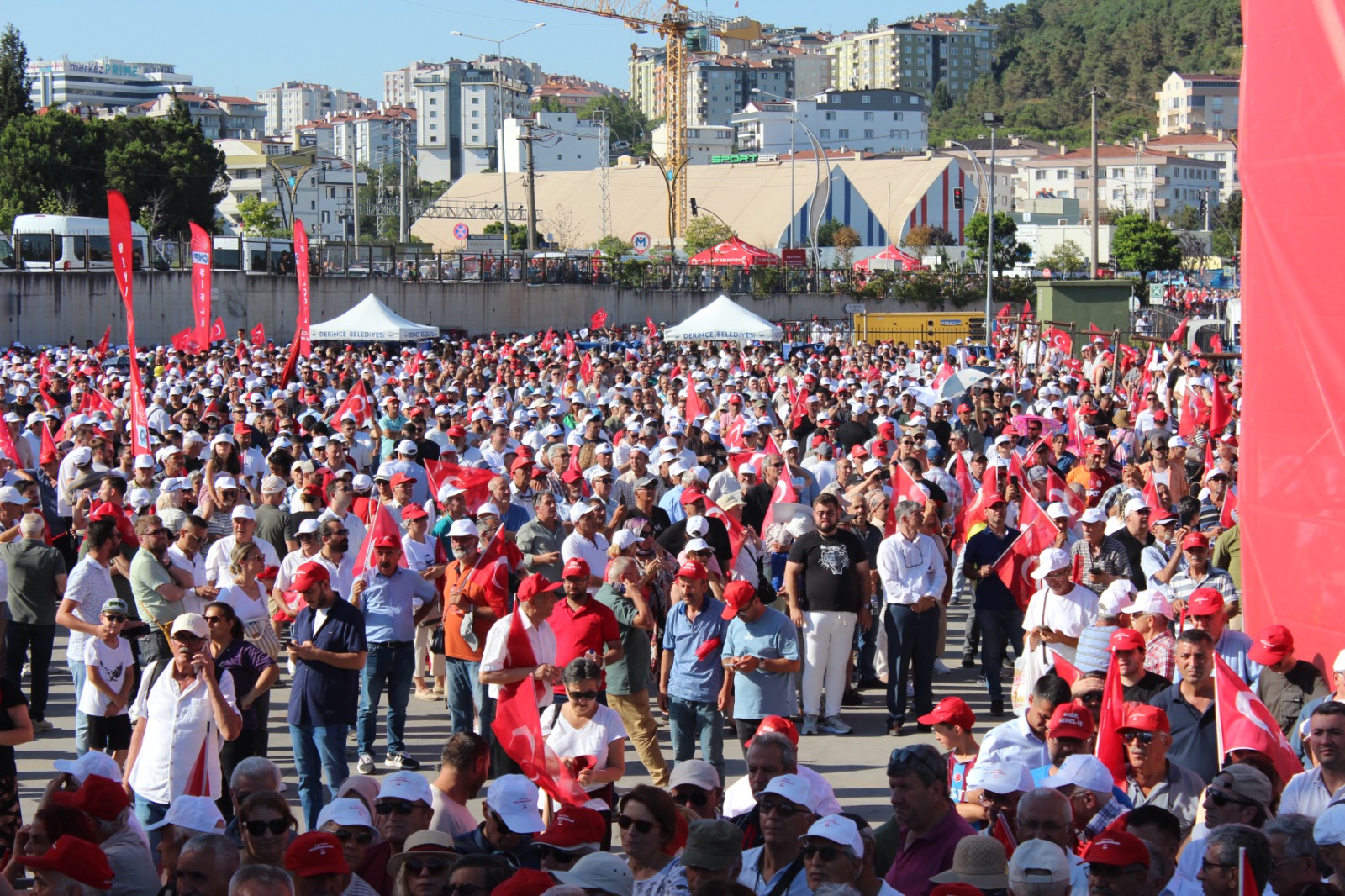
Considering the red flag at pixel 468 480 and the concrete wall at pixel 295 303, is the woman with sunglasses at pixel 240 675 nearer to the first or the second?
the red flag at pixel 468 480

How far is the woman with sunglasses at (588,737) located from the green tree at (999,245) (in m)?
52.1

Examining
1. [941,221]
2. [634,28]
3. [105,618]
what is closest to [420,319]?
Answer: [105,618]

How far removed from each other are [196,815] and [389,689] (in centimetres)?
345

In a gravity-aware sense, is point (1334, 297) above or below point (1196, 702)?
above

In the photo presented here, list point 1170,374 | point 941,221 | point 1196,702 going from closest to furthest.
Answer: point 1196,702, point 1170,374, point 941,221

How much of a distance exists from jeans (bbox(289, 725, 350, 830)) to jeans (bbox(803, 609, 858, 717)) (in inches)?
125

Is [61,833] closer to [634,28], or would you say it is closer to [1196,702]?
[1196,702]

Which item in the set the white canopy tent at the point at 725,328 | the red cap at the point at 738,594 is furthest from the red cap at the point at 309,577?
the white canopy tent at the point at 725,328

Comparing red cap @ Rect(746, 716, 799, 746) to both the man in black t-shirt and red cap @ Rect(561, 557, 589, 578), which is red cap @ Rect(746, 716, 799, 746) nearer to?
red cap @ Rect(561, 557, 589, 578)

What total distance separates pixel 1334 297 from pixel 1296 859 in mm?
4053

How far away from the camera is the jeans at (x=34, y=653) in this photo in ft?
31.2

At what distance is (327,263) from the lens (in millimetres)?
44688

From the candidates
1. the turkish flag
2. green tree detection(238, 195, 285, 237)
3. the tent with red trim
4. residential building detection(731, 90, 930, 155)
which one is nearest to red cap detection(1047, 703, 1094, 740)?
the turkish flag

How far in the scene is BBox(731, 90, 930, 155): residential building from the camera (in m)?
172
